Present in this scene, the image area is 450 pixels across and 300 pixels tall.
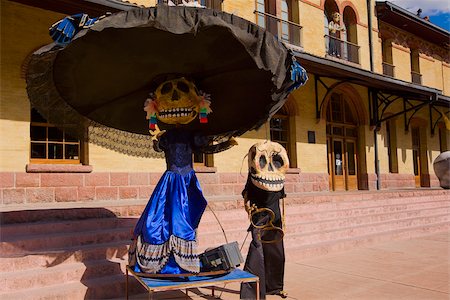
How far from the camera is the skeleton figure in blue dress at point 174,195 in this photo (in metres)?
3.92

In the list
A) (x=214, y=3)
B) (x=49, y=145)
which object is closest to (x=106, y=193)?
(x=49, y=145)

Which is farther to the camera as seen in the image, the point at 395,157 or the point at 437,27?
the point at 437,27

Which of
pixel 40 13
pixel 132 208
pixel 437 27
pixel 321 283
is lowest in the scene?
pixel 321 283

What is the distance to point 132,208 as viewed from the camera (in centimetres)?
673

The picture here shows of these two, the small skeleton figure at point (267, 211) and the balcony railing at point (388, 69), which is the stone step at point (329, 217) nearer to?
the small skeleton figure at point (267, 211)

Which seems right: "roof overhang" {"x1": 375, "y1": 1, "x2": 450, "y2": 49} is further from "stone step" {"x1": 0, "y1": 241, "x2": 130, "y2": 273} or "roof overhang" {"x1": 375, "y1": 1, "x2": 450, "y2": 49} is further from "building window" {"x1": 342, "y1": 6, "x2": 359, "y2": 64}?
"stone step" {"x1": 0, "y1": 241, "x2": 130, "y2": 273}

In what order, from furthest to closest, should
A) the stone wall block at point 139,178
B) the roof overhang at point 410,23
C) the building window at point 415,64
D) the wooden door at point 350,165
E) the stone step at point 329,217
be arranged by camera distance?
the building window at point 415,64 < the roof overhang at point 410,23 < the wooden door at point 350,165 < the stone wall block at point 139,178 < the stone step at point 329,217

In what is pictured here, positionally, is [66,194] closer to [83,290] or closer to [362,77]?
[83,290]

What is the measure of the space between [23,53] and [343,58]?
11583 millimetres

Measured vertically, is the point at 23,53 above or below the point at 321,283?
above

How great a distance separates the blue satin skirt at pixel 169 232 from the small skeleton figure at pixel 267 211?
0.79 m

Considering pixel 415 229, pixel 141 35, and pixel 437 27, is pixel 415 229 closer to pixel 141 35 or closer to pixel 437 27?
pixel 141 35

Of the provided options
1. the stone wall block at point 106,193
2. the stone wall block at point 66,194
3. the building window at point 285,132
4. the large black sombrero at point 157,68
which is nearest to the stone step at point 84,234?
the large black sombrero at point 157,68

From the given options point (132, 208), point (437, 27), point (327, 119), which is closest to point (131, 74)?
point (132, 208)
